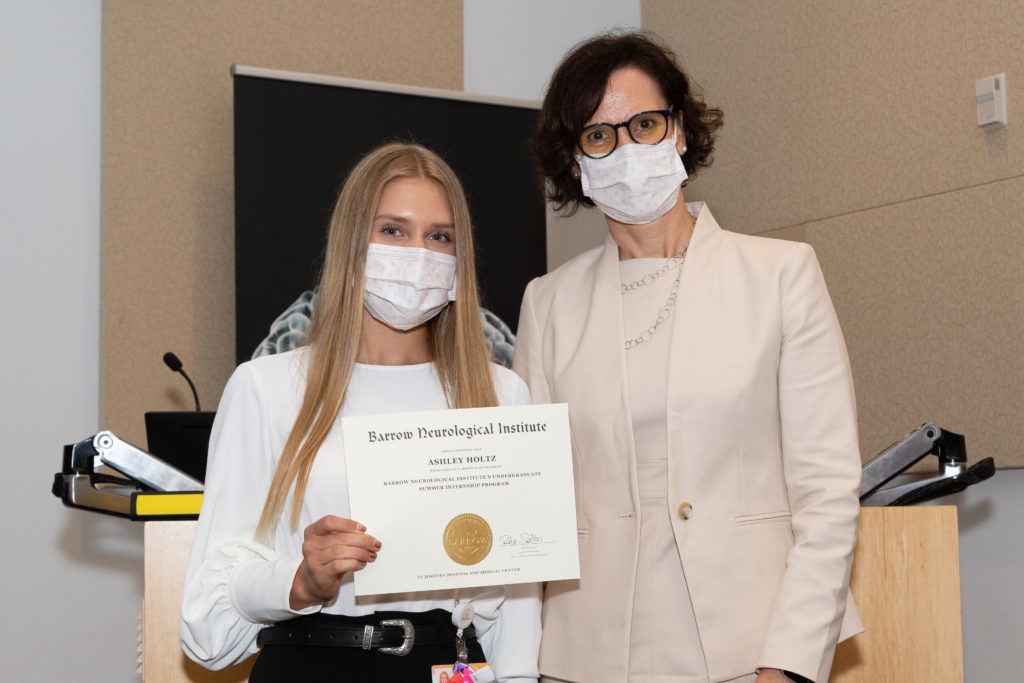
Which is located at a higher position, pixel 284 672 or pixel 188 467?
pixel 188 467

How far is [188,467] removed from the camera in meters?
3.12

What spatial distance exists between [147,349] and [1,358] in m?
0.54

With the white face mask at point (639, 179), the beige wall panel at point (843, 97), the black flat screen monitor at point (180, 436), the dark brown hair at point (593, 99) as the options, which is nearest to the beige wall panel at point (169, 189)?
the black flat screen monitor at point (180, 436)

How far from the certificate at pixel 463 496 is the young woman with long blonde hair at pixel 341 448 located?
0.07 m

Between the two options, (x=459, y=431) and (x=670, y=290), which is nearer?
(x=459, y=431)

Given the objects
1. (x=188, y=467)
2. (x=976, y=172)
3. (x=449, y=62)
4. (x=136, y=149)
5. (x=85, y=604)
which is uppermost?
(x=449, y=62)

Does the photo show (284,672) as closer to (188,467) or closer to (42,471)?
(188,467)

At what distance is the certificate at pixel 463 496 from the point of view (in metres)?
1.77

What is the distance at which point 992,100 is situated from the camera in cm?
376

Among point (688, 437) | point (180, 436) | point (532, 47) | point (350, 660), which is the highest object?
point (532, 47)

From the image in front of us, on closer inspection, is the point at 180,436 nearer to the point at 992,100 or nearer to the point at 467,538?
the point at 467,538

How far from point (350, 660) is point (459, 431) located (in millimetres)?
416

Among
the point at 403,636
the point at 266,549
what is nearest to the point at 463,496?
the point at 403,636

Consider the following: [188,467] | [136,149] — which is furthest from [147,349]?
[188,467]
